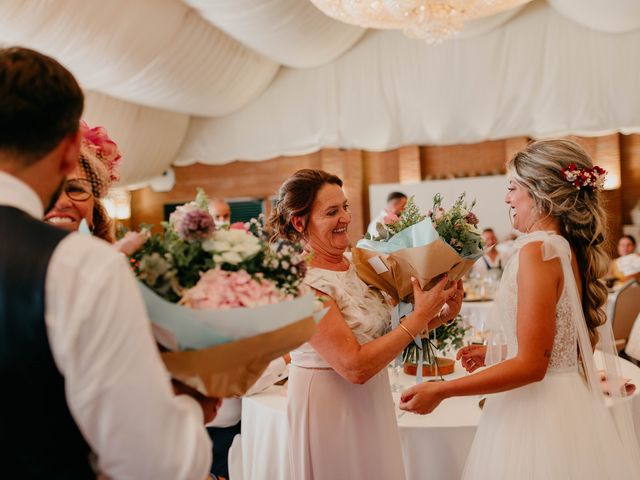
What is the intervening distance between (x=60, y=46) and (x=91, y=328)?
222 inches

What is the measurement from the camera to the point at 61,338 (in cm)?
89

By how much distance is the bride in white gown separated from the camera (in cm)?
191

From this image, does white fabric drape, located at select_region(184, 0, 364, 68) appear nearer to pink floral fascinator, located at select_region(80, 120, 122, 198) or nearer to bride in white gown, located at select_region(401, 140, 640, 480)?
pink floral fascinator, located at select_region(80, 120, 122, 198)

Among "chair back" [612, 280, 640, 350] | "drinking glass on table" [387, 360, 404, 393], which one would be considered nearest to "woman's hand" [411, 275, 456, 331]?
"drinking glass on table" [387, 360, 404, 393]

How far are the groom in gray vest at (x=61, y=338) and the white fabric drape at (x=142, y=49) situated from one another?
486 centimetres

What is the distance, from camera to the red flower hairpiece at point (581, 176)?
1.97 metres

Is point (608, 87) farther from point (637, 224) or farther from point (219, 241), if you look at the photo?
point (219, 241)

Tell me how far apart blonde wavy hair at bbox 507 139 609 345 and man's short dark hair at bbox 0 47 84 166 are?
1.52 m

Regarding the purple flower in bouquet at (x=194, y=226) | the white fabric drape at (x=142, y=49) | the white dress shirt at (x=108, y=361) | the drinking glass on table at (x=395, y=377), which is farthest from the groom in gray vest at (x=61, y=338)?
the white fabric drape at (x=142, y=49)

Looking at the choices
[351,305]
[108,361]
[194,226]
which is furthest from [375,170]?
[108,361]

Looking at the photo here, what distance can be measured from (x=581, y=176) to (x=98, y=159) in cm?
150

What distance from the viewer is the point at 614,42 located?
27.4 feet

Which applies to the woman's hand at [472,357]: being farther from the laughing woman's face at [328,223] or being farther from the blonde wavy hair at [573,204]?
the laughing woman's face at [328,223]

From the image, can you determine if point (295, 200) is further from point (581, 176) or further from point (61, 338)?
point (61, 338)
